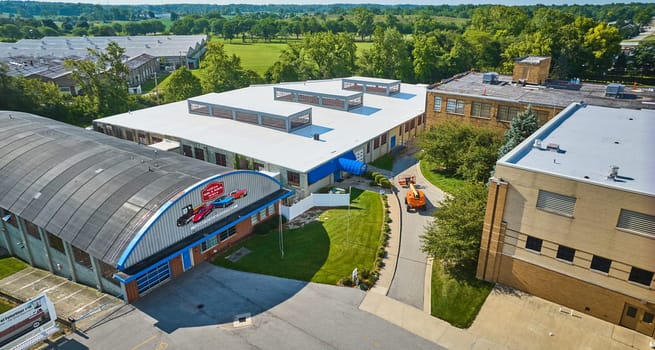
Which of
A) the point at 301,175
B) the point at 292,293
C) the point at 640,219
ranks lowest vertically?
the point at 292,293

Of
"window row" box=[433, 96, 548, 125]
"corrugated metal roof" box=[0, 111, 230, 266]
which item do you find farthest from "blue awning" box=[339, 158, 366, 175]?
"window row" box=[433, 96, 548, 125]

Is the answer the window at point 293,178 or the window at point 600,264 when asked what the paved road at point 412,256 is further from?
the window at point 293,178

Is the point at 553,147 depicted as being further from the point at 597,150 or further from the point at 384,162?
the point at 384,162

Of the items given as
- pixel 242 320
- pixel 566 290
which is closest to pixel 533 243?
pixel 566 290

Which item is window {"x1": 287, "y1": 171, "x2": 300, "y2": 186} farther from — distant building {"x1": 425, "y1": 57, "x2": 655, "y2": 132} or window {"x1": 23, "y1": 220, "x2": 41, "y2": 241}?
distant building {"x1": 425, "y1": 57, "x2": 655, "y2": 132}

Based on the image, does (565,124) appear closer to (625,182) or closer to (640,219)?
(625,182)

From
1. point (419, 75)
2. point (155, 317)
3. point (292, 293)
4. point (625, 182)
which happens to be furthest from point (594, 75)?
point (155, 317)

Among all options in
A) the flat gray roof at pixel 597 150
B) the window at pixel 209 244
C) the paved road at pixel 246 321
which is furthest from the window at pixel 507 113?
the window at pixel 209 244
